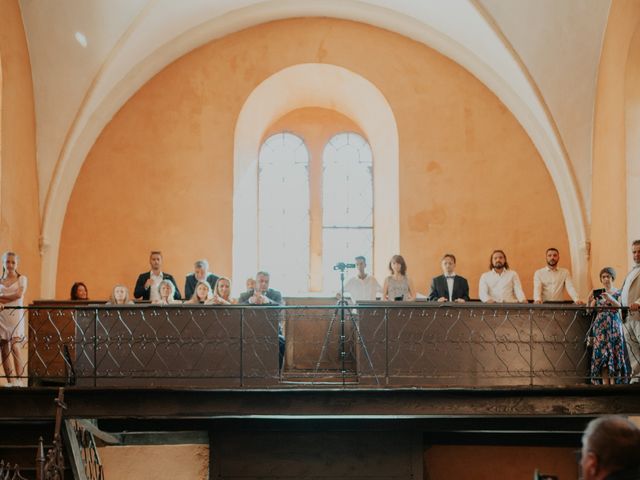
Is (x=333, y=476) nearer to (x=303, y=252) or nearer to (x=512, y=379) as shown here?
(x=512, y=379)

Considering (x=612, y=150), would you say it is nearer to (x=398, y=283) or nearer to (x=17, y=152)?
(x=398, y=283)

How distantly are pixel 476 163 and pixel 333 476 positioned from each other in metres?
5.43

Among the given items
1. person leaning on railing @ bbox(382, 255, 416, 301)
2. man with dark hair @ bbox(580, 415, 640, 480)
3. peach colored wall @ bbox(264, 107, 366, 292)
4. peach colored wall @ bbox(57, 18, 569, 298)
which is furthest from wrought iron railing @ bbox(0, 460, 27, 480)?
peach colored wall @ bbox(264, 107, 366, 292)

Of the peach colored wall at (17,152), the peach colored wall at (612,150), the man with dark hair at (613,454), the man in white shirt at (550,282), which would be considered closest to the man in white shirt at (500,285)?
the man in white shirt at (550,282)

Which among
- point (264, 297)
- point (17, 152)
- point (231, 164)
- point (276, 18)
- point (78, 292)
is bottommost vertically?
point (264, 297)

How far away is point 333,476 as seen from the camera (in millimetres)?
12312

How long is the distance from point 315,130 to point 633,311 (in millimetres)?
7453

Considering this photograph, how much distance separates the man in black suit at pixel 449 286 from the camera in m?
12.2

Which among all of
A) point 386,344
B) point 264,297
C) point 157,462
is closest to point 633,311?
point 386,344

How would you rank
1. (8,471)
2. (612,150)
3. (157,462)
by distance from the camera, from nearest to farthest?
(8,471)
(157,462)
(612,150)

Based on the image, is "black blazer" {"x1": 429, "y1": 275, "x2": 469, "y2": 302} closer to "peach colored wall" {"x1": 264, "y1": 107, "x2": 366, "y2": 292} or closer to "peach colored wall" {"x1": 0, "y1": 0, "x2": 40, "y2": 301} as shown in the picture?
"peach colored wall" {"x1": 264, "y1": 107, "x2": 366, "y2": 292}

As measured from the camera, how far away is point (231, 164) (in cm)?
1503

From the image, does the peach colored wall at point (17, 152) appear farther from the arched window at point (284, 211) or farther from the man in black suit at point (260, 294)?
the arched window at point (284, 211)

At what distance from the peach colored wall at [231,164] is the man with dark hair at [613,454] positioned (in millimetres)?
11442
